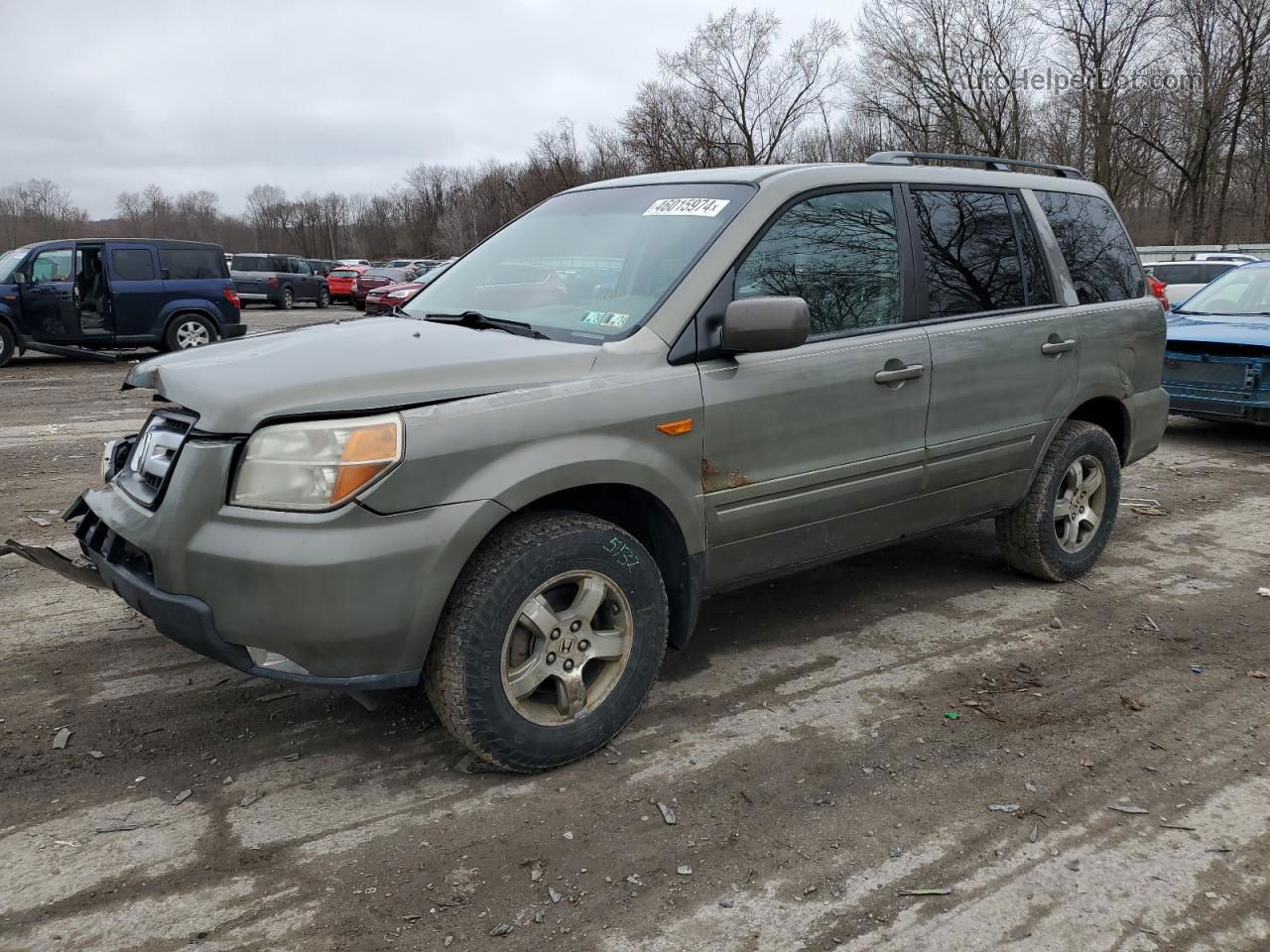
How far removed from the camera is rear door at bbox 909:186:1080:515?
420cm

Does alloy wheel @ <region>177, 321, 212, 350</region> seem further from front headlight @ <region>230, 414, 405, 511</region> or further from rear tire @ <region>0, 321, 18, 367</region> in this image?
front headlight @ <region>230, 414, 405, 511</region>

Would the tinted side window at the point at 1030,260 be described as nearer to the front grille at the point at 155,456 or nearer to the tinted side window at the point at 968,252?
the tinted side window at the point at 968,252

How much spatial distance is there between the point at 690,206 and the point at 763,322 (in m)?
0.77

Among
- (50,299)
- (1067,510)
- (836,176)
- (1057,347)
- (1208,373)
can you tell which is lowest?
(1067,510)

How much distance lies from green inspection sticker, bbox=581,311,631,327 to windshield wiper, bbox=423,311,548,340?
0.18m

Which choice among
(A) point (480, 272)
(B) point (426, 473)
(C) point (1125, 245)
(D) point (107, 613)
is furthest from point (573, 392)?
(C) point (1125, 245)

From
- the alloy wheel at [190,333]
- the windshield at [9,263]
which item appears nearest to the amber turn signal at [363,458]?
the alloy wheel at [190,333]

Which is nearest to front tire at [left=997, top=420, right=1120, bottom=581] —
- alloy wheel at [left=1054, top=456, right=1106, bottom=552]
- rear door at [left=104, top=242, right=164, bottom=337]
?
alloy wheel at [left=1054, top=456, right=1106, bottom=552]

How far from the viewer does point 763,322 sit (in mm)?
3266

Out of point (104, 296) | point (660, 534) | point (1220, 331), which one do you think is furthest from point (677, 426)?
point (104, 296)

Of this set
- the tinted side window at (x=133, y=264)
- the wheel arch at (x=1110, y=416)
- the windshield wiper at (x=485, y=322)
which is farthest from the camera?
the tinted side window at (x=133, y=264)

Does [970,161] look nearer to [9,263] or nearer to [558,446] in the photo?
[558,446]

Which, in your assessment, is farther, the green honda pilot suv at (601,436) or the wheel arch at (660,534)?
the wheel arch at (660,534)

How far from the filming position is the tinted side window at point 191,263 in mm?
16391
